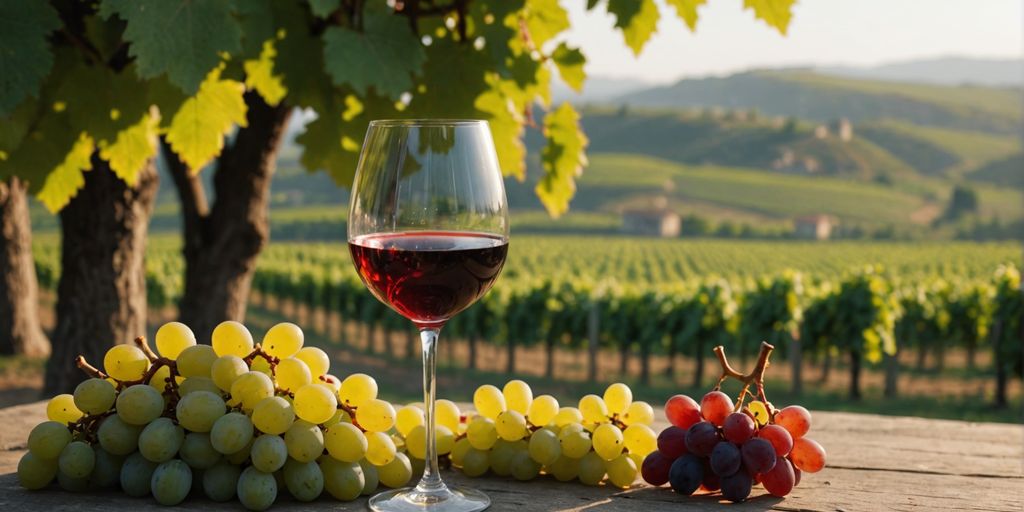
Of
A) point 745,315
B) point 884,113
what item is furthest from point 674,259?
point 884,113

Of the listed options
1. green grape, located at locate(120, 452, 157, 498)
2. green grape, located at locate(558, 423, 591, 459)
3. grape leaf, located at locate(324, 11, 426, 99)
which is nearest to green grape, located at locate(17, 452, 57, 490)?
green grape, located at locate(120, 452, 157, 498)

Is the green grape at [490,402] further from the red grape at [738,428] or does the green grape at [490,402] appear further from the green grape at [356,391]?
the red grape at [738,428]

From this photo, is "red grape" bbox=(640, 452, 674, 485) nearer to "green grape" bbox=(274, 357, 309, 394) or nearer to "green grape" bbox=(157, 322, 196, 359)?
"green grape" bbox=(274, 357, 309, 394)

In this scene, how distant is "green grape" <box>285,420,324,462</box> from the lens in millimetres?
1485

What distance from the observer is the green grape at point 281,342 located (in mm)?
1636

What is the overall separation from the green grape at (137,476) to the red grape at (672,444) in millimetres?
815

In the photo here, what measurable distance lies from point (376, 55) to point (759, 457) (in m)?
1.35

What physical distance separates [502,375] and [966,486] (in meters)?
16.7

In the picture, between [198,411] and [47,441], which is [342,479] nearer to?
[198,411]

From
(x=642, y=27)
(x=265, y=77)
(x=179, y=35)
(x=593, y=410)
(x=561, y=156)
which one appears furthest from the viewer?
(x=561, y=156)

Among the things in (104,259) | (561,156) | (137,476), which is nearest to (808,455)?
(137,476)

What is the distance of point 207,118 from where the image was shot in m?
2.66

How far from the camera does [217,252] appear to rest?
493cm

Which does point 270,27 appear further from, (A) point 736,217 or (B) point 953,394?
(A) point 736,217
